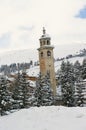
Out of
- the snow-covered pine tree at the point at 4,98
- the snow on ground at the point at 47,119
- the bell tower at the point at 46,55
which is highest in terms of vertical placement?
the bell tower at the point at 46,55

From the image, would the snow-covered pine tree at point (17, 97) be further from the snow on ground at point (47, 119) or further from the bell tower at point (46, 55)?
the bell tower at point (46, 55)

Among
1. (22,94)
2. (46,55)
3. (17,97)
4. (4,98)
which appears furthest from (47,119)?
(46,55)

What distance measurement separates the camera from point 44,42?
4269 inches

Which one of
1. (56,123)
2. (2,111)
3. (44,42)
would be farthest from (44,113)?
(44,42)

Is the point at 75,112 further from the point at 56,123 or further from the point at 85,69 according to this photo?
the point at 85,69

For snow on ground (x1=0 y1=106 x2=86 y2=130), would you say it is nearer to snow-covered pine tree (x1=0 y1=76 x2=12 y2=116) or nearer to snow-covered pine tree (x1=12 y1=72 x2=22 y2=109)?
snow-covered pine tree (x1=0 y1=76 x2=12 y2=116)

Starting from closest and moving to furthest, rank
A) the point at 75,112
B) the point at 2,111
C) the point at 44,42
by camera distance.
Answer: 1. the point at 75,112
2. the point at 2,111
3. the point at 44,42

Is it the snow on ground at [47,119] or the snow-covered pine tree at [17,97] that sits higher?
the snow-covered pine tree at [17,97]

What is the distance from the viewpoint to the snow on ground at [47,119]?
28094 mm

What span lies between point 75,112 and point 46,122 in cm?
276

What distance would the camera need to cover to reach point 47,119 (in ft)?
99.1

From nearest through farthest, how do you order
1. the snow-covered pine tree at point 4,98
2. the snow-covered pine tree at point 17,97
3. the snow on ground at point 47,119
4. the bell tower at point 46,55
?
the snow on ground at point 47,119 < the snow-covered pine tree at point 4,98 < the snow-covered pine tree at point 17,97 < the bell tower at point 46,55

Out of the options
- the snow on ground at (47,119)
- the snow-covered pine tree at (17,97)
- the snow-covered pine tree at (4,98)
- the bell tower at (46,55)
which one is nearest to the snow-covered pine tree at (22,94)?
the snow-covered pine tree at (17,97)

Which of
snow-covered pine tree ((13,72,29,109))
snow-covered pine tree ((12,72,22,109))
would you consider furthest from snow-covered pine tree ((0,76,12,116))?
snow-covered pine tree ((13,72,29,109))
